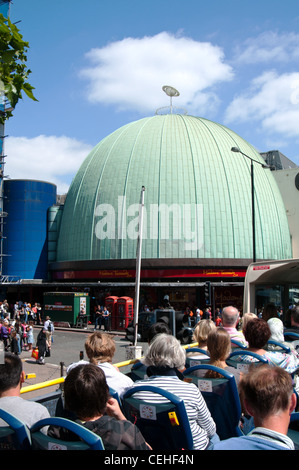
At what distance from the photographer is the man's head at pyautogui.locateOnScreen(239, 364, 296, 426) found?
2.22 m

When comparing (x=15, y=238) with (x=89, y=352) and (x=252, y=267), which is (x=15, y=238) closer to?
(x=252, y=267)

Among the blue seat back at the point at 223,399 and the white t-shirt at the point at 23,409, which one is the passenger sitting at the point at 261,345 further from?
the white t-shirt at the point at 23,409

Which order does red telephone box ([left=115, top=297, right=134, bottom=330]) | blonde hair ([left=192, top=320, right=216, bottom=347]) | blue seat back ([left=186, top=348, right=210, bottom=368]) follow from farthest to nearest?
red telephone box ([left=115, top=297, right=134, bottom=330])
blonde hair ([left=192, top=320, right=216, bottom=347])
blue seat back ([left=186, top=348, right=210, bottom=368])

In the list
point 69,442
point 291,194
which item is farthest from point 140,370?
point 291,194

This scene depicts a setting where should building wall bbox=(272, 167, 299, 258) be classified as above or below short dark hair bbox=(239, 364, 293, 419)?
above

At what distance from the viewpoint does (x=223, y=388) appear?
3732mm

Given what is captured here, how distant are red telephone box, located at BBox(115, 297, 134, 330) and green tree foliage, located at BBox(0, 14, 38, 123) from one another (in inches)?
882

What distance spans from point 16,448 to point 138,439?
783 millimetres

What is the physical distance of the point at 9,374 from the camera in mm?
3168

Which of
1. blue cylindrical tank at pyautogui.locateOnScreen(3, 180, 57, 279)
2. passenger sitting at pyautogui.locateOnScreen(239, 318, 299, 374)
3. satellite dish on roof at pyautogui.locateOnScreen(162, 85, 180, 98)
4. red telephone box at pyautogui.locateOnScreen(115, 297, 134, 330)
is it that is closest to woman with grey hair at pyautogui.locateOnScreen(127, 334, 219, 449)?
passenger sitting at pyautogui.locateOnScreen(239, 318, 299, 374)

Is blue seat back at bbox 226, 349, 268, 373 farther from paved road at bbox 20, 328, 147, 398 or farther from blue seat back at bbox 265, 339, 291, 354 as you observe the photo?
paved road at bbox 20, 328, 147, 398

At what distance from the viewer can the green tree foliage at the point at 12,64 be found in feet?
19.4

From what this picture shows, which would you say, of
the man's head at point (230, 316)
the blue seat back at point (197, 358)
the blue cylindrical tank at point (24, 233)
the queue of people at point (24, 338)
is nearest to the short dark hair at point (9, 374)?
the blue seat back at point (197, 358)

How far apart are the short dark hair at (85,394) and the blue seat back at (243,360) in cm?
217
